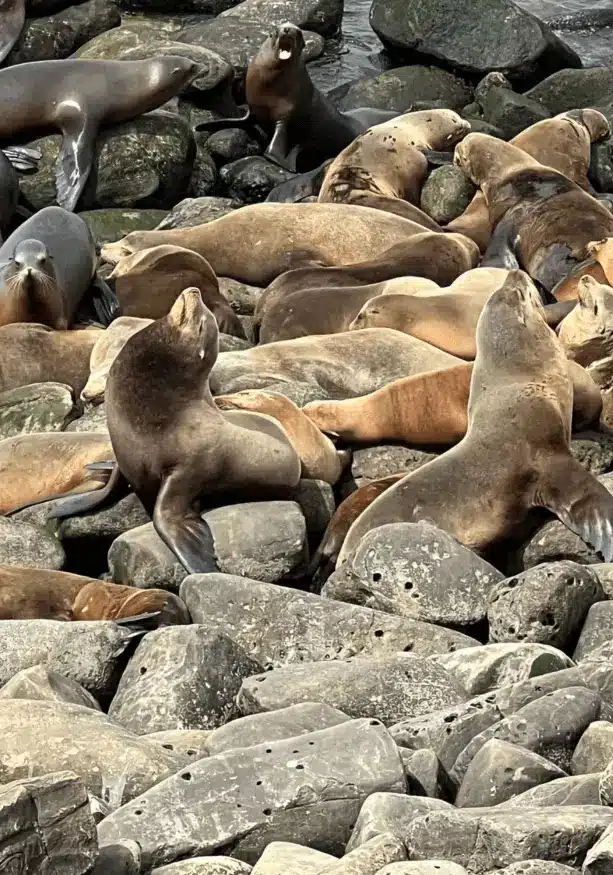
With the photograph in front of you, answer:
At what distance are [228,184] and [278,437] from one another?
6476mm

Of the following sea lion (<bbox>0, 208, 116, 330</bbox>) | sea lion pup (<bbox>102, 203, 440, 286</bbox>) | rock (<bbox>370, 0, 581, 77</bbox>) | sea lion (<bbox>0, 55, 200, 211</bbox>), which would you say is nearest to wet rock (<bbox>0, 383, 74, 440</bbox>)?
sea lion (<bbox>0, 208, 116, 330</bbox>)

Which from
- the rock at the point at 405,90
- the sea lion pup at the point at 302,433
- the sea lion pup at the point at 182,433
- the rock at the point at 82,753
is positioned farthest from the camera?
the rock at the point at 405,90

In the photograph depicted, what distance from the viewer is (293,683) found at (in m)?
4.74

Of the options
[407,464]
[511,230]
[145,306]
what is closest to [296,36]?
[511,230]

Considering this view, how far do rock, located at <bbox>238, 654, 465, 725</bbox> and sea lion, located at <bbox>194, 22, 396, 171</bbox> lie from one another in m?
9.20

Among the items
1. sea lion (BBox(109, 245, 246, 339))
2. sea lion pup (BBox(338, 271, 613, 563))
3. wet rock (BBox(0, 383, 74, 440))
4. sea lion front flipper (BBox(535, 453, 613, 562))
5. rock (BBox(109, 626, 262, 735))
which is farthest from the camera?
sea lion (BBox(109, 245, 246, 339))

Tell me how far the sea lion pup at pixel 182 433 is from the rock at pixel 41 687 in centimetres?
161

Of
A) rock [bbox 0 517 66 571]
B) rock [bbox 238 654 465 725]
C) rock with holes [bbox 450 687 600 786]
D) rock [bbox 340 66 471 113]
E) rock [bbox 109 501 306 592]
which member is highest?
rock with holes [bbox 450 687 600 786]

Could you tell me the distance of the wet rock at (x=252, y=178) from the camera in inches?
501

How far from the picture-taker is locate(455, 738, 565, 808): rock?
395 centimetres

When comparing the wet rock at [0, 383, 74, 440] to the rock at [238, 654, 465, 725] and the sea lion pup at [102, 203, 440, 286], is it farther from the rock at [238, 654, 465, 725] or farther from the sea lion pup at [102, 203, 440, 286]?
the rock at [238, 654, 465, 725]

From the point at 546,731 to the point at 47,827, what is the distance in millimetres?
1516

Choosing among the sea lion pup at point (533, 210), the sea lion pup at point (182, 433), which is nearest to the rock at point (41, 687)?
the sea lion pup at point (182, 433)

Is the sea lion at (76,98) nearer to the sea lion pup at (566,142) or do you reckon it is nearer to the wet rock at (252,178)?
the wet rock at (252,178)
